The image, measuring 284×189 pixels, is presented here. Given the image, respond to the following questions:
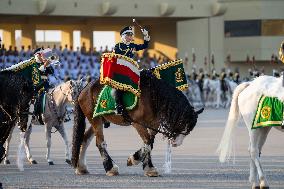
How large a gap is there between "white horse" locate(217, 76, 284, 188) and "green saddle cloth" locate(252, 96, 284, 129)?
0.29ft

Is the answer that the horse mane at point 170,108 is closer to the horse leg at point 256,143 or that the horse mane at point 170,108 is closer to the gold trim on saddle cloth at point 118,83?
the gold trim on saddle cloth at point 118,83

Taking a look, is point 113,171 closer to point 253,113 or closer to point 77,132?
point 77,132

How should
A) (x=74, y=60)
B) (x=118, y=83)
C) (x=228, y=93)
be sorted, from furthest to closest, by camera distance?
(x=74, y=60)
(x=228, y=93)
(x=118, y=83)

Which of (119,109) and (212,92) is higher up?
(119,109)

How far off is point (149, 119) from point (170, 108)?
1.60 ft

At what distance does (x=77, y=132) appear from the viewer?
16156mm

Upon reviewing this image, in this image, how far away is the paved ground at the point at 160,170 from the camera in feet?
46.8

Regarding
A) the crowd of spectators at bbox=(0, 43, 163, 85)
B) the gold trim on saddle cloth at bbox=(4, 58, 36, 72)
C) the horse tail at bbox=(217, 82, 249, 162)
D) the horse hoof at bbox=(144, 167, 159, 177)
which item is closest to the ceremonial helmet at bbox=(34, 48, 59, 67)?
the gold trim on saddle cloth at bbox=(4, 58, 36, 72)

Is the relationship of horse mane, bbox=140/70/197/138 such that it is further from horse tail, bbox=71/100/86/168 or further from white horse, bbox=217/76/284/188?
horse tail, bbox=71/100/86/168

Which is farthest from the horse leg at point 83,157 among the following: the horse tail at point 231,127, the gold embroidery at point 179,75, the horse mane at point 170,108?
the horse tail at point 231,127

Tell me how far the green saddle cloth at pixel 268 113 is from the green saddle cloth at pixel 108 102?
8.81 feet

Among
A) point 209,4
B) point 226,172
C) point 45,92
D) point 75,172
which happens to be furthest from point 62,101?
point 209,4

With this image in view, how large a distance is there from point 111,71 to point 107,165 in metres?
1.61

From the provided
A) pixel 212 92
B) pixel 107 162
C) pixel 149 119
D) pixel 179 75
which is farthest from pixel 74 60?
pixel 149 119
